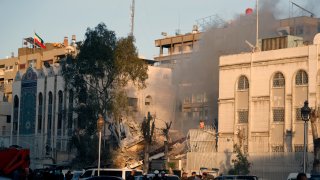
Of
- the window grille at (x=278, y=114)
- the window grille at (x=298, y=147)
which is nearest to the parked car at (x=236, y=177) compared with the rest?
the window grille at (x=298, y=147)

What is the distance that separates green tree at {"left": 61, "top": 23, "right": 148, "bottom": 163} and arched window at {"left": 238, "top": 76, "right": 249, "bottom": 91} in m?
9.51

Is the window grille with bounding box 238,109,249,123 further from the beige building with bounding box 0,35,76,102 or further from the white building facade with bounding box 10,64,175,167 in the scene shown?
the beige building with bounding box 0,35,76,102

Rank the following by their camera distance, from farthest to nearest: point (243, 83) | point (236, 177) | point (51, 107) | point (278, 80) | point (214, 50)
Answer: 1. point (51, 107)
2. point (214, 50)
3. point (243, 83)
4. point (278, 80)
5. point (236, 177)

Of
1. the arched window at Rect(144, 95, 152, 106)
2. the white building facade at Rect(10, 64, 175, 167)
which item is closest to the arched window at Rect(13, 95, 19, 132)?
the white building facade at Rect(10, 64, 175, 167)

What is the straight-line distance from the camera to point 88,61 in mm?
68062

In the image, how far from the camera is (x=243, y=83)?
69.6m

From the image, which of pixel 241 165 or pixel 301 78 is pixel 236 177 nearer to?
pixel 241 165

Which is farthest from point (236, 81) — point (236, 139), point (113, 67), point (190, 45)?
point (190, 45)

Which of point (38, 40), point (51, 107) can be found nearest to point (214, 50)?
point (51, 107)

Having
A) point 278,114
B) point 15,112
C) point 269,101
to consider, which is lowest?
point 278,114

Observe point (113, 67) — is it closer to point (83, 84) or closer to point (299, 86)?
point (83, 84)

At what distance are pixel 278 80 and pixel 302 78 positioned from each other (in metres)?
2.69

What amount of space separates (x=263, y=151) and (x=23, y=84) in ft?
130

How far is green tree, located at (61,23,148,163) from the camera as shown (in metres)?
67.4
